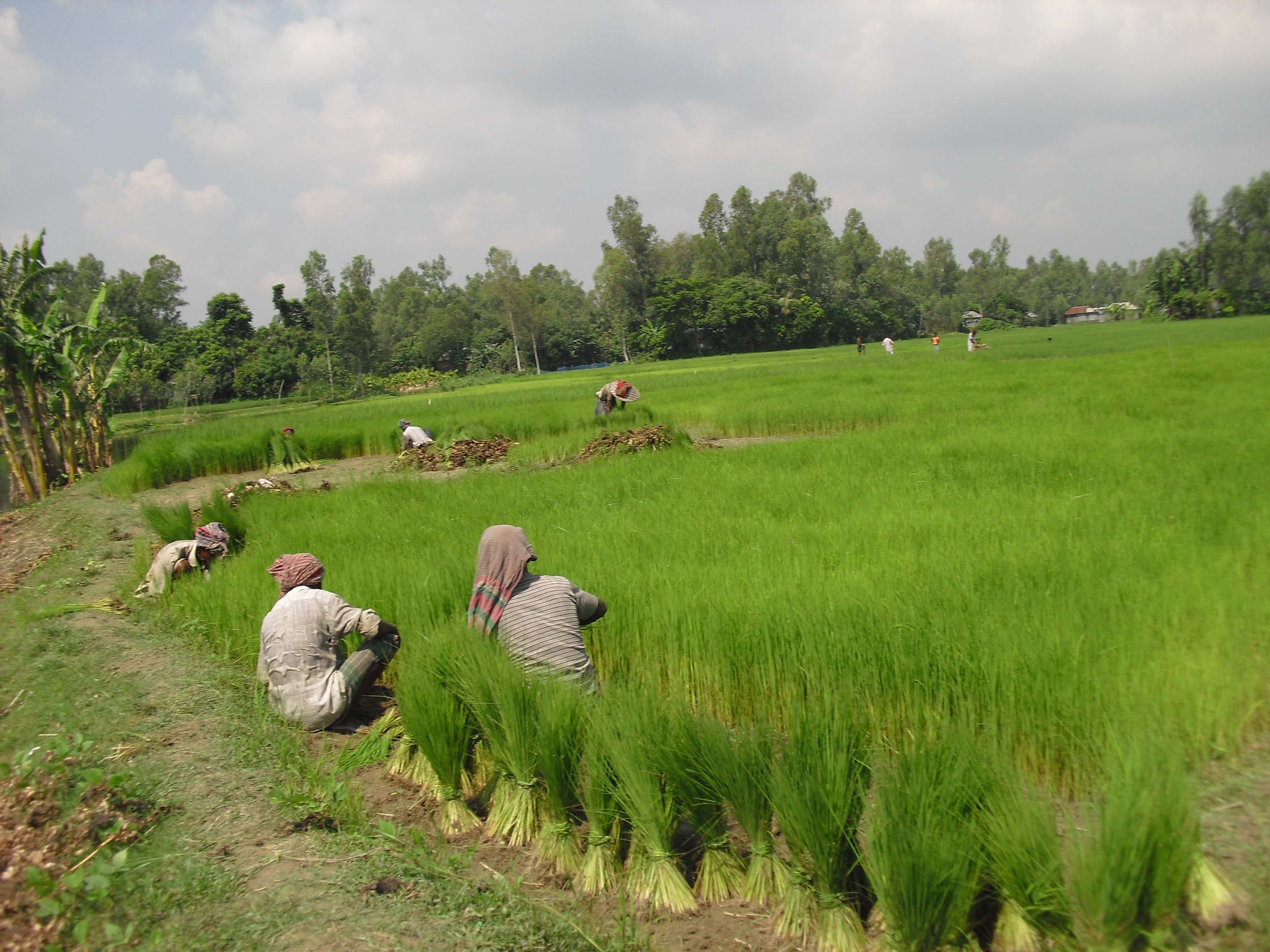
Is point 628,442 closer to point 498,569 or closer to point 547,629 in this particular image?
point 498,569

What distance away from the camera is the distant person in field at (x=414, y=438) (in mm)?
14148

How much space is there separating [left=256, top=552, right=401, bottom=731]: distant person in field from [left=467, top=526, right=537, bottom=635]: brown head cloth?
0.79m

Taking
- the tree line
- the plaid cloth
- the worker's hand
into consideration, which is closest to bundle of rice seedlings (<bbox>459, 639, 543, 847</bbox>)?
the worker's hand

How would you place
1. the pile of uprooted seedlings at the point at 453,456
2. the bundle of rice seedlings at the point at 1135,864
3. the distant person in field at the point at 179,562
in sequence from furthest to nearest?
the pile of uprooted seedlings at the point at 453,456 < the distant person in field at the point at 179,562 < the bundle of rice seedlings at the point at 1135,864

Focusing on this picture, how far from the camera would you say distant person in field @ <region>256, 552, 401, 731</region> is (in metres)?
4.35

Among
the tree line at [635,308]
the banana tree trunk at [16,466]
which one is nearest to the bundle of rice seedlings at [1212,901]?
the banana tree trunk at [16,466]

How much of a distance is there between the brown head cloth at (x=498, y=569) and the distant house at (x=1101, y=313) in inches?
3964

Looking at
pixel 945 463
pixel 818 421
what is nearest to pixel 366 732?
pixel 945 463

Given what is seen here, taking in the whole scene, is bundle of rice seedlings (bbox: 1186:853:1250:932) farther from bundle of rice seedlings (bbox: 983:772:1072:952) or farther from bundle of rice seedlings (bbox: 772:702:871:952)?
bundle of rice seedlings (bbox: 772:702:871:952)

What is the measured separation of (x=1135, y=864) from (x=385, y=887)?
7.71 ft

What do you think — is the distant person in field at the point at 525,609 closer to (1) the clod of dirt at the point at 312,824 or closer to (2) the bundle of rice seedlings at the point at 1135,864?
(1) the clod of dirt at the point at 312,824

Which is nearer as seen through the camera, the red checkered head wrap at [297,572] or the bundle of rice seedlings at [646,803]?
the bundle of rice seedlings at [646,803]

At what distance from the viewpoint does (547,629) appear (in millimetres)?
3979

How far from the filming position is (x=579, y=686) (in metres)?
3.58
